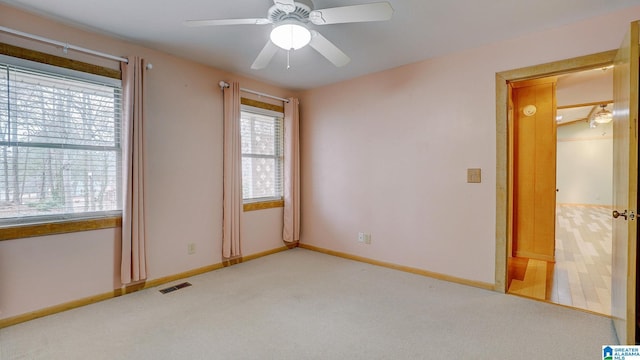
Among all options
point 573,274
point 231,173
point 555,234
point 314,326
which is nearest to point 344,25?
point 231,173

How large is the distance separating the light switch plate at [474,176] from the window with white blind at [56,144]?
3.46 metres

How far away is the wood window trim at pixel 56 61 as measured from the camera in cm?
221

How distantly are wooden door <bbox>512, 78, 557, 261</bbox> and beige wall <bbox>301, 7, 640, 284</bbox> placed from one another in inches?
59.6

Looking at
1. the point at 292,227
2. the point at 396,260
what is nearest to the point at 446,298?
the point at 396,260

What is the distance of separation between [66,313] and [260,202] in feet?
7.38

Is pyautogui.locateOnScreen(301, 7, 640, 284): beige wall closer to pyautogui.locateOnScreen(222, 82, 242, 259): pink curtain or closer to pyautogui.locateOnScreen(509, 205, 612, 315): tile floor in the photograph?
pyautogui.locateOnScreen(509, 205, 612, 315): tile floor

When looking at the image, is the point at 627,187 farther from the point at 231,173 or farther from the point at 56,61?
the point at 56,61

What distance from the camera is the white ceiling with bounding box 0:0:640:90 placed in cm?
216

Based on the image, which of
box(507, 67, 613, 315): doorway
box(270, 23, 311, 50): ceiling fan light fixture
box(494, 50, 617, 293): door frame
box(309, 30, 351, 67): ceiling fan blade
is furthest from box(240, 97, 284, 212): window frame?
box(507, 67, 613, 315): doorway

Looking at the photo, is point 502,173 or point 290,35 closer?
point 290,35

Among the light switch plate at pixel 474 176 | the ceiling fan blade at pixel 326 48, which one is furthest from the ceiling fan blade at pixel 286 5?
the light switch plate at pixel 474 176

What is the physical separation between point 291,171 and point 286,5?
281 cm

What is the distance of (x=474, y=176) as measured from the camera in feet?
9.84

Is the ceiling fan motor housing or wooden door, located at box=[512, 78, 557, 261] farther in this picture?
wooden door, located at box=[512, 78, 557, 261]
